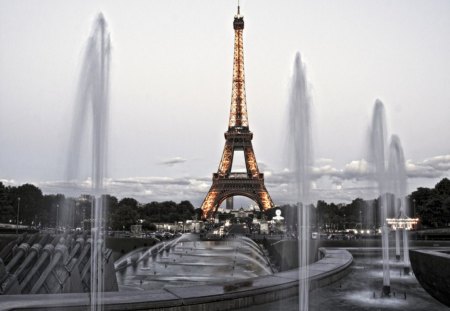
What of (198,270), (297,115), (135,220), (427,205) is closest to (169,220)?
(135,220)

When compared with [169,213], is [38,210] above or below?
above

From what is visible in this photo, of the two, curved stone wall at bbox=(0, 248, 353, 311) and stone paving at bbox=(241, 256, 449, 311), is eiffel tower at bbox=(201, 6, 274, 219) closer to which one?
stone paving at bbox=(241, 256, 449, 311)

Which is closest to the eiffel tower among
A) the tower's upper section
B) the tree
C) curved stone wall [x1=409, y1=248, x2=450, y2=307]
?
the tower's upper section

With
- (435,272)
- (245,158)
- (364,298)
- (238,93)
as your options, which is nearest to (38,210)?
(245,158)

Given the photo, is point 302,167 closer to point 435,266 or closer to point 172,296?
point 435,266

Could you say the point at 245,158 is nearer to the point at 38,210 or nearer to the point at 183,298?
the point at 38,210
